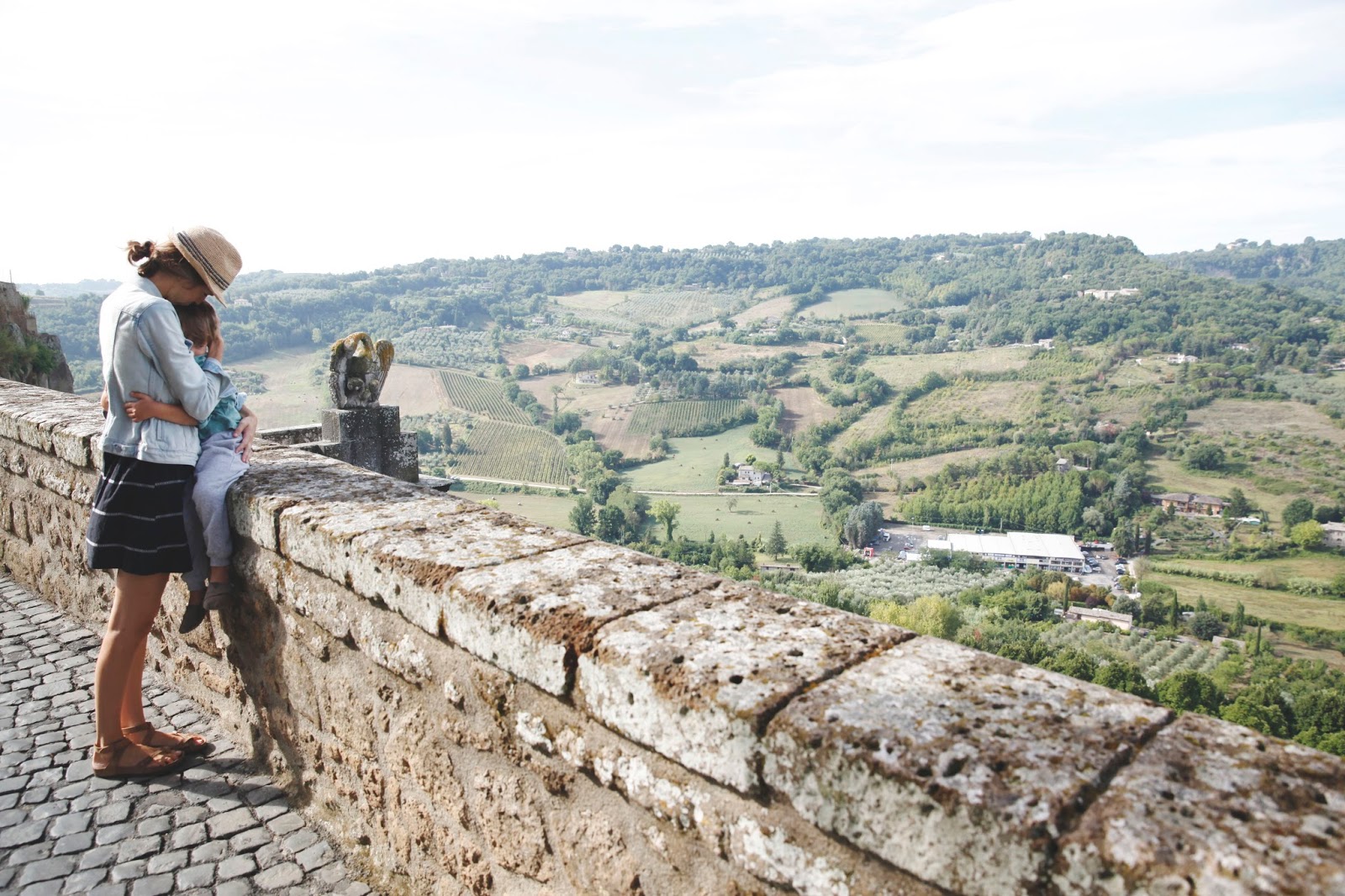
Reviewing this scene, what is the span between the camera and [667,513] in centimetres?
5716

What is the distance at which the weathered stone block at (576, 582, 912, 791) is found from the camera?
142 centimetres

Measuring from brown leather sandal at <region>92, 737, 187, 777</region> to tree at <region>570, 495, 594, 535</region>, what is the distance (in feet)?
163

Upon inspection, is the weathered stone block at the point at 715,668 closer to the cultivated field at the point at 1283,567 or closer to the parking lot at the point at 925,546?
the parking lot at the point at 925,546

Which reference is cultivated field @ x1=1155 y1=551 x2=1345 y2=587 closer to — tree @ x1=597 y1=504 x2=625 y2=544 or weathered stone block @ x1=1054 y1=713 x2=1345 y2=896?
tree @ x1=597 y1=504 x2=625 y2=544

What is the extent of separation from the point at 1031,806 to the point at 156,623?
3.39 metres

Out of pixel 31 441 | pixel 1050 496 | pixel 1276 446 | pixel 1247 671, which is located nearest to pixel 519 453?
pixel 1050 496

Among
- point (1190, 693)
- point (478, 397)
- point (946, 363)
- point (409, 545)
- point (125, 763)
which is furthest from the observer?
point (946, 363)

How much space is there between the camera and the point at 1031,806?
3.64 ft

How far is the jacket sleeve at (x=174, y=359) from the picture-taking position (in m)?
2.43

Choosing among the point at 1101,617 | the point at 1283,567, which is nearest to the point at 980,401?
the point at 1283,567

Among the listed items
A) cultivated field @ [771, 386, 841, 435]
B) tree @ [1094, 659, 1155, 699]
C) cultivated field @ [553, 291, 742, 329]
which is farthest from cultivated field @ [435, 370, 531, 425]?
tree @ [1094, 659, 1155, 699]

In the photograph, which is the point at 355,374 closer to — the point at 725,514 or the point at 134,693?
the point at 134,693

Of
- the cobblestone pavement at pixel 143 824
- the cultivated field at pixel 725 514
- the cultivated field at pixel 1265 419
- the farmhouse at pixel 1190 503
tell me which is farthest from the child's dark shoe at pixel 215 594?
the cultivated field at pixel 1265 419

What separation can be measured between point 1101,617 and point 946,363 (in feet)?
223
